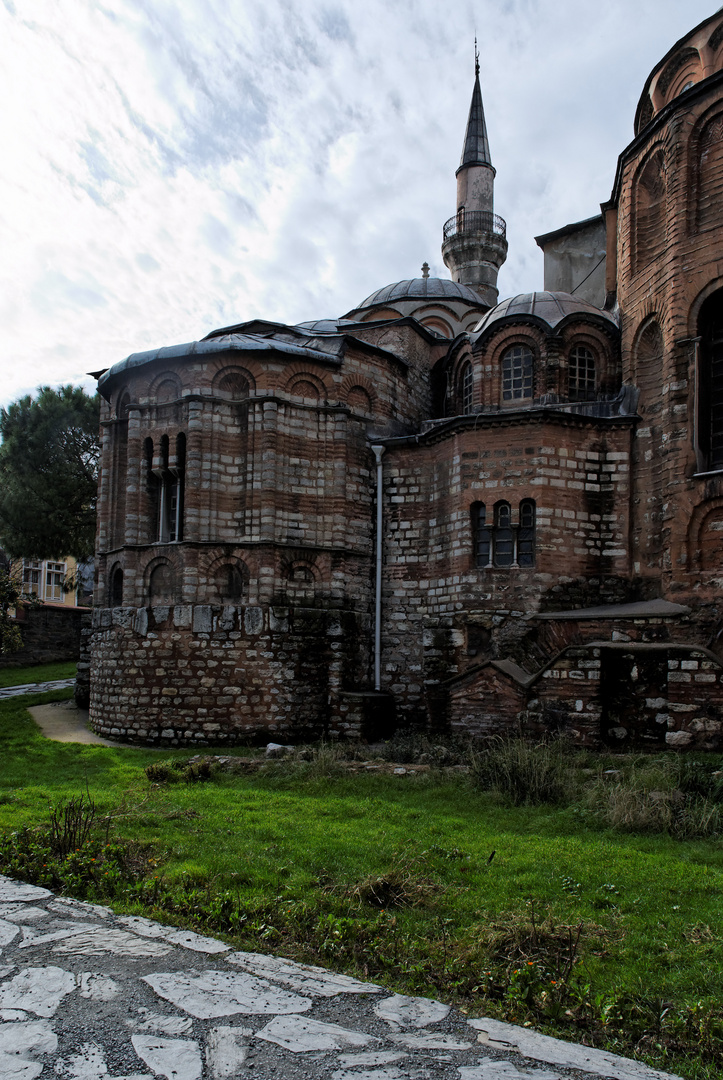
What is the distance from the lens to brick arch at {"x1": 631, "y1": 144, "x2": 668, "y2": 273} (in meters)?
15.3

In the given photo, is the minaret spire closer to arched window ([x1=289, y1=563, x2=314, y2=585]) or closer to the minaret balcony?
the minaret balcony

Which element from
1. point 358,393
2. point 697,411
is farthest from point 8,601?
point 697,411

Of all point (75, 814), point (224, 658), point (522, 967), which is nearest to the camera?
point (522, 967)

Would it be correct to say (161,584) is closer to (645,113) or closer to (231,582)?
(231,582)

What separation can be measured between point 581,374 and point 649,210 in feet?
11.2

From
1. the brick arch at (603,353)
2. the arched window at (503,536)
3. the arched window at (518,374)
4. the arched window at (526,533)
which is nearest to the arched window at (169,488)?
the arched window at (503,536)

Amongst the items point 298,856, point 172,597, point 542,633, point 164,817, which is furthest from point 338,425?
point 298,856

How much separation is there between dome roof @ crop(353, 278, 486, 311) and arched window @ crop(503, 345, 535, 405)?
7.39 m

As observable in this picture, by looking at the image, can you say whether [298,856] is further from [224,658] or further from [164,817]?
[224,658]

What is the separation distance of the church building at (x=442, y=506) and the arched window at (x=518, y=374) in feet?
0.15

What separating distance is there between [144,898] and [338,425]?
11.7 metres

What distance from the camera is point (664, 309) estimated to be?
1456 centimetres

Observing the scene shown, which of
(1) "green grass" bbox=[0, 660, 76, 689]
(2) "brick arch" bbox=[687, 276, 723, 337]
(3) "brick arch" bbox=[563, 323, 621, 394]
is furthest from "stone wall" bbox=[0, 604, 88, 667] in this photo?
(2) "brick arch" bbox=[687, 276, 723, 337]

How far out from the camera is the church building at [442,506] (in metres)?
13.8
